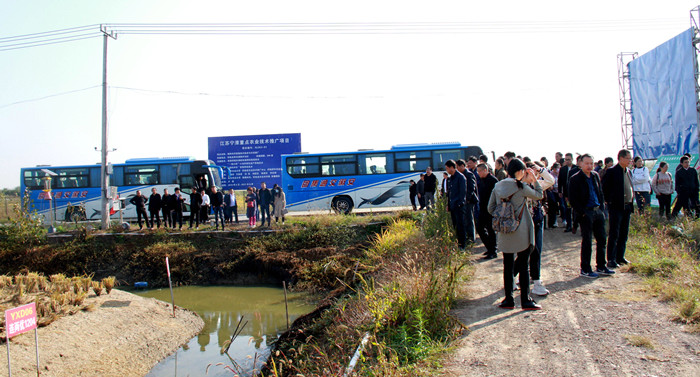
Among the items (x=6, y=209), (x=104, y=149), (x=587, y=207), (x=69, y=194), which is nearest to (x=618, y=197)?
(x=587, y=207)

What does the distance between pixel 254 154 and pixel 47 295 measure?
1576 centimetres

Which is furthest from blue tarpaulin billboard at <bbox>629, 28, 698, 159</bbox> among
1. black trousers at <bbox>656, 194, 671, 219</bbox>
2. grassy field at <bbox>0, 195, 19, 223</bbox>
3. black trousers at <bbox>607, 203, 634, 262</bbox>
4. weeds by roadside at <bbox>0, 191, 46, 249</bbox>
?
grassy field at <bbox>0, 195, 19, 223</bbox>

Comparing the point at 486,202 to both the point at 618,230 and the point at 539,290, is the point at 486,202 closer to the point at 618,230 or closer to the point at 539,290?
the point at 618,230

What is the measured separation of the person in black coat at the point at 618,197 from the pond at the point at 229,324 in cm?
531

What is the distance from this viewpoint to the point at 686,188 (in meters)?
10.8

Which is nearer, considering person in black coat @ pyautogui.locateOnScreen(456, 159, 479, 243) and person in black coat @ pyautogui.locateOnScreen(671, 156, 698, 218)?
person in black coat @ pyautogui.locateOnScreen(456, 159, 479, 243)

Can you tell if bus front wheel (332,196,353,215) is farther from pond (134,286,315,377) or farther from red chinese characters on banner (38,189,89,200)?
red chinese characters on banner (38,189,89,200)

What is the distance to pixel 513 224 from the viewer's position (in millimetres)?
5070

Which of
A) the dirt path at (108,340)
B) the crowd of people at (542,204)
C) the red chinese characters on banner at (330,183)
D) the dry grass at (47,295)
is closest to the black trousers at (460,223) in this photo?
the crowd of people at (542,204)

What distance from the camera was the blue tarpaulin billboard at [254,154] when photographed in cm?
2445

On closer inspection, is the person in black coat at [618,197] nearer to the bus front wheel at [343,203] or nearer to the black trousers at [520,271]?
the black trousers at [520,271]

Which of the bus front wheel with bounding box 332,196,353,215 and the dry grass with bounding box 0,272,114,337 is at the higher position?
the bus front wheel with bounding box 332,196,353,215

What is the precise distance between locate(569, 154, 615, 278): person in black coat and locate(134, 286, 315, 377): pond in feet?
15.1

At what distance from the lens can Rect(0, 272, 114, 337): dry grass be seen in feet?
27.4
